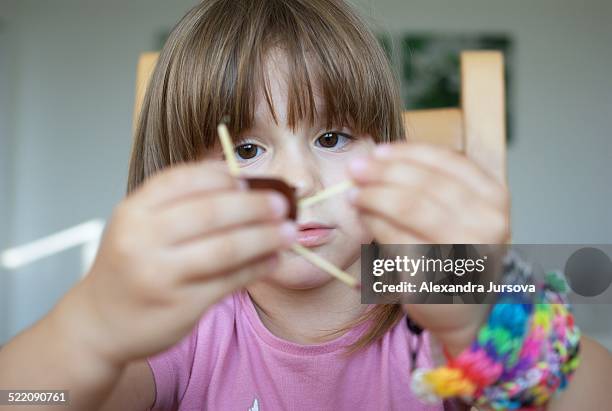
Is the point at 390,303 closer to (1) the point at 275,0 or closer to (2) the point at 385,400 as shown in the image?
(2) the point at 385,400

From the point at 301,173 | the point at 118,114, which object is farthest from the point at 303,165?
the point at 118,114

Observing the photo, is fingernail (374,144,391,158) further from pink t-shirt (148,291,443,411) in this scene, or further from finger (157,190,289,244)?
pink t-shirt (148,291,443,411)

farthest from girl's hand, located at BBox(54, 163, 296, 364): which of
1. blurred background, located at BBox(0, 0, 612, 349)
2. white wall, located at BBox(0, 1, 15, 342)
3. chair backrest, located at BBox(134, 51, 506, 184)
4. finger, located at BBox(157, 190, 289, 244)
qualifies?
white wall, located at BBox(0, 1, 15, 342)

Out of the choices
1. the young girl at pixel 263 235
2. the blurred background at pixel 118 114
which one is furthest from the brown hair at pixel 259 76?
the blurred background at pixel 118 114

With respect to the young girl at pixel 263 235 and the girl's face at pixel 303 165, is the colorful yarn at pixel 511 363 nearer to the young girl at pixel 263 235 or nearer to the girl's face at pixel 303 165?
the young girl at pixel 263 235

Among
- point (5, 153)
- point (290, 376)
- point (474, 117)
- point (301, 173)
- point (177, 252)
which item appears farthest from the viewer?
point (5, 153)

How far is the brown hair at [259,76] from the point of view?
0.66 meters

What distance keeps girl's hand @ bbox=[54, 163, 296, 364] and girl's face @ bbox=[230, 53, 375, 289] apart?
10.4 inches

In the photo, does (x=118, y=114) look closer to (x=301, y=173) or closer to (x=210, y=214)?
(x=301, y=173)

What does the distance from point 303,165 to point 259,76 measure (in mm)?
115

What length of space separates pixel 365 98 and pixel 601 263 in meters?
0.35

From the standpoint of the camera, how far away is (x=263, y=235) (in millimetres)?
354

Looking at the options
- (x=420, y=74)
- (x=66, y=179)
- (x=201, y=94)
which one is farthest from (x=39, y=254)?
(x=201, y=94)

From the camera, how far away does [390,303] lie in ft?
2.49
